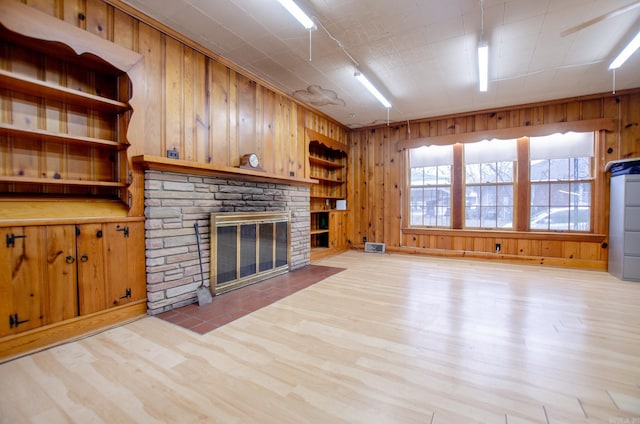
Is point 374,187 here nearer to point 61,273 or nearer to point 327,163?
point 327,163

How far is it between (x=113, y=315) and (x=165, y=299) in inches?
16.6

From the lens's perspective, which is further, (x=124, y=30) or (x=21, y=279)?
(x=124, y=30)

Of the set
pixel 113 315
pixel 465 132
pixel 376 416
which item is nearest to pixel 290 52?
pixel 113 315

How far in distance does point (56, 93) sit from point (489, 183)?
20.8 ft

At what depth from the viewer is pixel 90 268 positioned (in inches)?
90.5

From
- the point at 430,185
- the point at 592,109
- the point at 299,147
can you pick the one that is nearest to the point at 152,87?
the point at 299,147

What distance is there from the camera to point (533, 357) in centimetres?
190

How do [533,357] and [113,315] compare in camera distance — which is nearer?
[533,357]

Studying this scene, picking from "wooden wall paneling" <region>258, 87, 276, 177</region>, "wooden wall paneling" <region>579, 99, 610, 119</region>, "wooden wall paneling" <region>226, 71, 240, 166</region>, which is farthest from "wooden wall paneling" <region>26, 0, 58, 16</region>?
"wooden wall paneling" <region>579, 99, 610, 119</region>

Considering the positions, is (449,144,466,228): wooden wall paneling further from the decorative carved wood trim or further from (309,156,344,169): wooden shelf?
the decorative carved wood trim

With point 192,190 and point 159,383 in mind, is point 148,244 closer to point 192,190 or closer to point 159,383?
point 192,190

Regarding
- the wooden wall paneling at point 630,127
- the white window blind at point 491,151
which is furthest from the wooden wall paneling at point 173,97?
the wooden wall paneling at point 630,127

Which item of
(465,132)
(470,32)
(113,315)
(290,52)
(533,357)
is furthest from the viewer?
(465,132)

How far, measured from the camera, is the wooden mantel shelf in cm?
248
